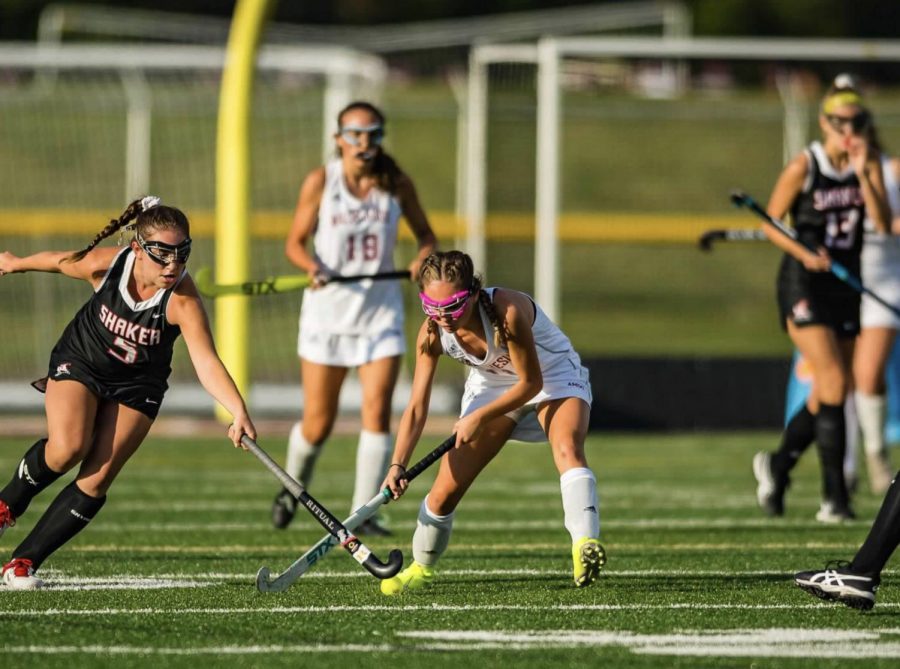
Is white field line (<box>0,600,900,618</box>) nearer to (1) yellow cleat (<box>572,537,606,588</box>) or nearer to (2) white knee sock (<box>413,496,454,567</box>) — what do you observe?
(1) yellow cleat (<box>572,537,606,588</box>)

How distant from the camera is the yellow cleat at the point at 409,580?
6.24m

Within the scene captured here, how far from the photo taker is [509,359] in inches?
250

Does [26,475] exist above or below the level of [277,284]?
below

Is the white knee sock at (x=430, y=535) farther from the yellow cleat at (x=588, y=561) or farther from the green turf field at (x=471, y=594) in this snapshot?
the yellow cleat at (x=588, y=561)

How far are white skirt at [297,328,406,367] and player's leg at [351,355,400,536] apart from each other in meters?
0.04

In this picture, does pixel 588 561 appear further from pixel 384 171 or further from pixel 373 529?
pixel 384 171

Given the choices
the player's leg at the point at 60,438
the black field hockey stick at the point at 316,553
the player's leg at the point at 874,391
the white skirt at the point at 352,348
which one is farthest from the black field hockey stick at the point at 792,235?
the player's leg at the point at 60,438

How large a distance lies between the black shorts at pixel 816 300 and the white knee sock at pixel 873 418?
709 mm

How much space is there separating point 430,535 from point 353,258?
2221mm

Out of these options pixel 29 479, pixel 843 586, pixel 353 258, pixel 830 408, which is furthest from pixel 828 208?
pixel 29 479

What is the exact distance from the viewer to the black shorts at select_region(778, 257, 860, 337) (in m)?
8.63

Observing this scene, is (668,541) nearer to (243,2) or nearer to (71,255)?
(71,255)

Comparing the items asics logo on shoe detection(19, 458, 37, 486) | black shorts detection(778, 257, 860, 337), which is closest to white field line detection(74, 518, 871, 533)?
black shorts detection(778, 257, 860, 337)

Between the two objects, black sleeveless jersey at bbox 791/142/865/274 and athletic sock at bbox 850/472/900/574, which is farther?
black sleeveless jersey at bbox 791/142/865/274
